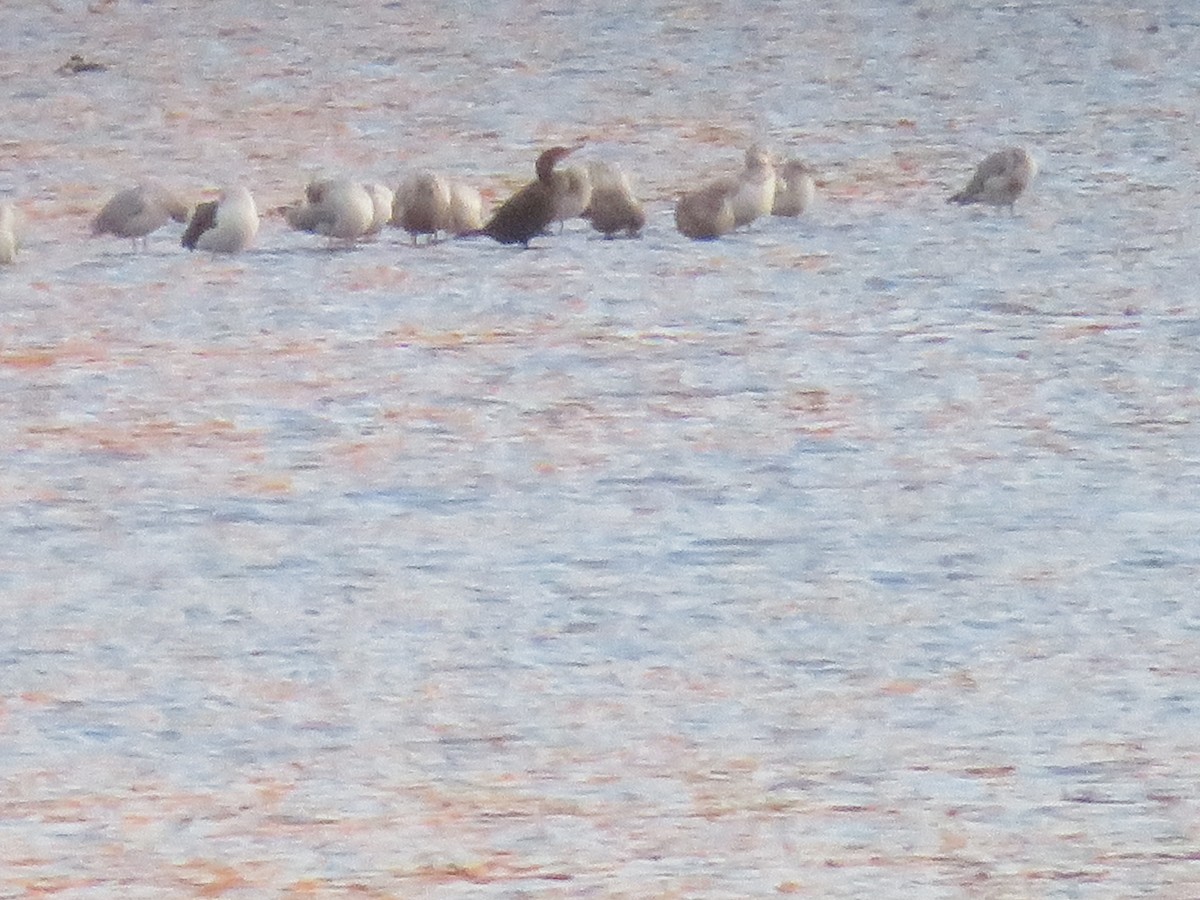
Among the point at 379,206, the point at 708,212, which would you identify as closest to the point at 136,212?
the point at 379,206

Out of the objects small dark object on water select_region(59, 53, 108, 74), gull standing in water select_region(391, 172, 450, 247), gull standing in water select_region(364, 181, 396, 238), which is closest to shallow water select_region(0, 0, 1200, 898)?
gull standing in water select_region(391, 172, 450, 247)

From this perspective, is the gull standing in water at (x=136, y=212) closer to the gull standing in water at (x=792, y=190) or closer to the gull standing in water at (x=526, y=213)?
the gull standing in water at (x=526, y=213)

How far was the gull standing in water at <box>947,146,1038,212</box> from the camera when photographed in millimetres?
7992

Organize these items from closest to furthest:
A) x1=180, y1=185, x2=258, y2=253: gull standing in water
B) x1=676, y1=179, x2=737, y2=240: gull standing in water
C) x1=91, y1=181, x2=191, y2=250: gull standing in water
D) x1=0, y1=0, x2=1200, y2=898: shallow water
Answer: x1=0, y1=0, x2=1200, y2=898: shallow water → x1=180, y1=185, x2=258, y2=253: gull standing in water → x1=91, y1=181, x2=191, y2=250: gull standing in water → x1=676, y1=179, x2=737, y2=240: gull standing in water

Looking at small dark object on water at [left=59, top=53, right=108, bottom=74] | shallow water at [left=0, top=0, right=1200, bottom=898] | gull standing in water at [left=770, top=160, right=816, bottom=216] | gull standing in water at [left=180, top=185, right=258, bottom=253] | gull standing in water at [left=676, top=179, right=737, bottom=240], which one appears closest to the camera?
shallow water at [left=0, top=0, right=1200, bottom=898]

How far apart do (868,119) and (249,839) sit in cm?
700

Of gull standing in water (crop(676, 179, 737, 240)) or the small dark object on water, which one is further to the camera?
the small dark object on water

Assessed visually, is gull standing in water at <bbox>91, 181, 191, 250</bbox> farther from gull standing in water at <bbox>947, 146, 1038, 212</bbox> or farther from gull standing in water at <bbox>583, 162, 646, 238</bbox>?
gull standing in water at <bbox>947, 146, 1038, 212</bbox>

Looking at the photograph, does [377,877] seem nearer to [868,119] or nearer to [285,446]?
[285,446]

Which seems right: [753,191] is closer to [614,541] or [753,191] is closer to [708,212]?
[708,212]

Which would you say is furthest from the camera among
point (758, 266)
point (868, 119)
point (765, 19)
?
point (765, 19)

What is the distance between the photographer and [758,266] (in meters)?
7.25

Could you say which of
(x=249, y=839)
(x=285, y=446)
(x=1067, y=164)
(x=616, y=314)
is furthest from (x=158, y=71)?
(x=249, y=839)

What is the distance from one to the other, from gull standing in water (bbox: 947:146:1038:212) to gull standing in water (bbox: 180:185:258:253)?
2.08 m
